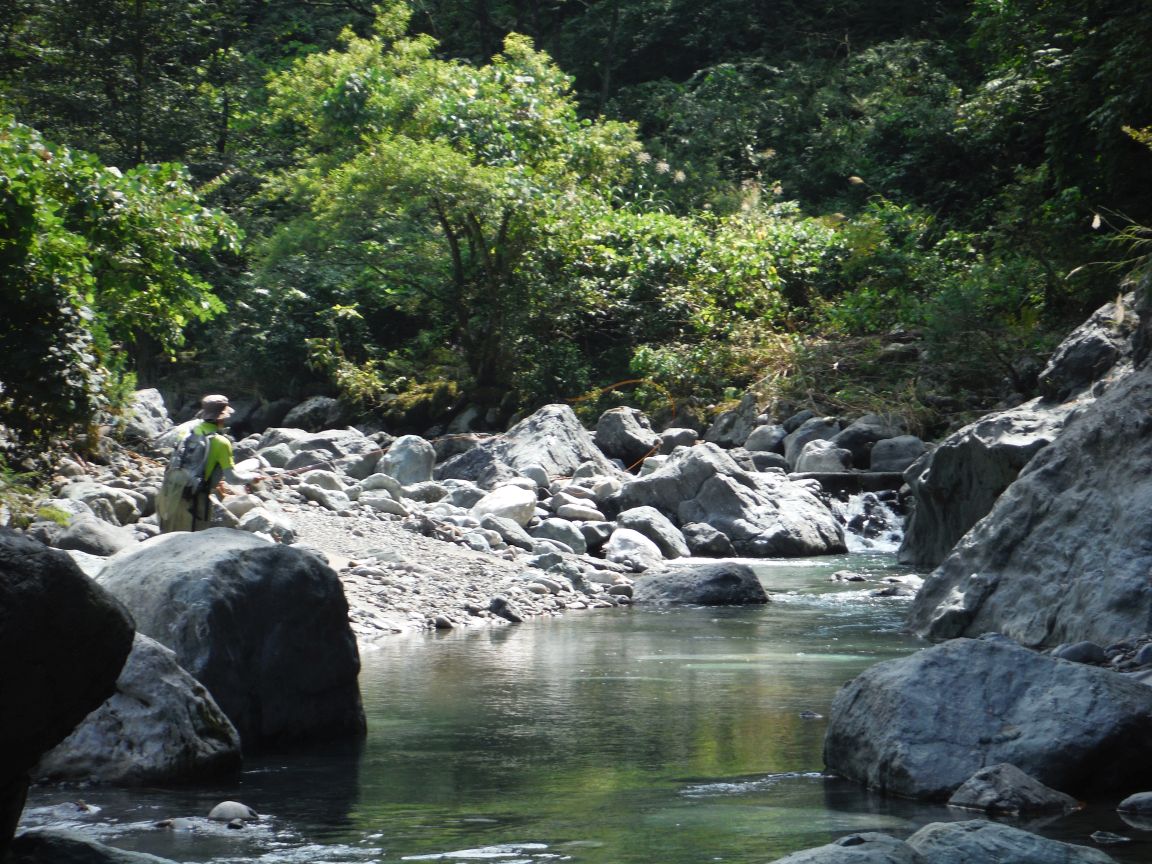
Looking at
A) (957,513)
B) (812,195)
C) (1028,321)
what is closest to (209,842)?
(957,513)

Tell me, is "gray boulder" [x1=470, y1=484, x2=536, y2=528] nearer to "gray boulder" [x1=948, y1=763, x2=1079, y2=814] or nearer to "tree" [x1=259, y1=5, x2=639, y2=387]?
"tree" [x1=259, y1=5, x2=639, y2=387]

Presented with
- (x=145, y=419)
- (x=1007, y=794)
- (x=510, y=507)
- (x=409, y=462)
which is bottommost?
(x=1007, y=794)

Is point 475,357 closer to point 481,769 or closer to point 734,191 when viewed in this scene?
point 734,191

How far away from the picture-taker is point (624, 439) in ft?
69.1

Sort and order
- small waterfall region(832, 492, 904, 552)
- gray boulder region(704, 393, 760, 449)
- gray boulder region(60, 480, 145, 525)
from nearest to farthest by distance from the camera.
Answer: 1. gray boulder region(60, 480, 145, 525)
2. small waterfall region(832, 492, 904, 552)
3. gray boulder region(704, 393, 760, 449)

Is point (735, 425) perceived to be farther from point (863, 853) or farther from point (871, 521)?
point (863, 853)

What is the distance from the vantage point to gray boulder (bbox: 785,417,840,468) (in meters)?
20.4

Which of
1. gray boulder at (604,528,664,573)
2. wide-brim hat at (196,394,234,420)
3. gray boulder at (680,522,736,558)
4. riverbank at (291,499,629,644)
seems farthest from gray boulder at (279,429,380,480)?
wide-brim hat at (196,394,234,420)

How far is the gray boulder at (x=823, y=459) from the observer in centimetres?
1942

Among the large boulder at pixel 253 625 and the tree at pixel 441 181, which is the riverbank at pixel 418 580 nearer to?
the large boulder at pixel 253 625

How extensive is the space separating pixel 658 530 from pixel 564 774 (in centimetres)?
954

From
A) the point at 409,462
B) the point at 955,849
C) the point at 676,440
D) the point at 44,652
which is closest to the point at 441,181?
the point at 676,440

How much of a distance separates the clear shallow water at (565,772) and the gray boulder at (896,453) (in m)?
8.71

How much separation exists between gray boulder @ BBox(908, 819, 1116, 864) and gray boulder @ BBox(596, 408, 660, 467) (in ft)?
54.7
